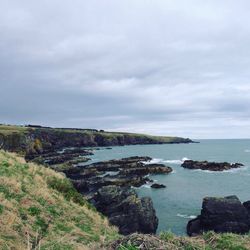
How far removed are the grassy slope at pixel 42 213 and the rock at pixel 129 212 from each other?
A: 10.4 metres

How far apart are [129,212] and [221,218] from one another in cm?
939

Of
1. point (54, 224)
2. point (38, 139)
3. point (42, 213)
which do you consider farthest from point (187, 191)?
point (38, 139)

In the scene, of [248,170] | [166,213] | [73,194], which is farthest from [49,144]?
[73,194]

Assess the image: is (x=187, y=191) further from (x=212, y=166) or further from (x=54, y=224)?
(x=54, y=224)

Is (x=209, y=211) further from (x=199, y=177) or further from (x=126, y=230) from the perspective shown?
(x=199, y=177)

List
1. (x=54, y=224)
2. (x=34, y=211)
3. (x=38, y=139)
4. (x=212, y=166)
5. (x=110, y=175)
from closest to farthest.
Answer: (x=54, y=224) → (x=34, y=211) → (x=110, y=175) → (x=212, y=166) → (x=38, y=139)

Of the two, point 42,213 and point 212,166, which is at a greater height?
point 42,213

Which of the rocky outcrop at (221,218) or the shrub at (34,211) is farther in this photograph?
the rocky outcrop at (221,218)

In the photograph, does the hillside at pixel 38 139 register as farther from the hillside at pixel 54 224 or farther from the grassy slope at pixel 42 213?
the hillside at pixel 54 224

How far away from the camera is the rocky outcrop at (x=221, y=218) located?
36219 millimetres

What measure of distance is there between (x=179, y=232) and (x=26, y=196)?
2104 centimetres

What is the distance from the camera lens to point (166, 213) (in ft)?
148

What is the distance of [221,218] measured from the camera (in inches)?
1463

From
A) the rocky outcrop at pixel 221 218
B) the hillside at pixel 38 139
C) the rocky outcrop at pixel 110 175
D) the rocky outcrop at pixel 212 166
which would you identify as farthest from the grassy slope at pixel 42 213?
the hillside at pixel 38 139
